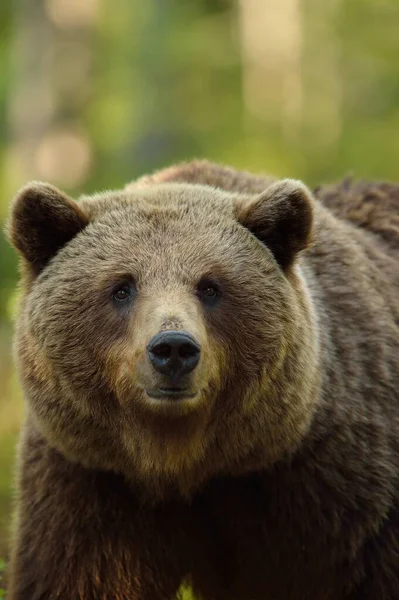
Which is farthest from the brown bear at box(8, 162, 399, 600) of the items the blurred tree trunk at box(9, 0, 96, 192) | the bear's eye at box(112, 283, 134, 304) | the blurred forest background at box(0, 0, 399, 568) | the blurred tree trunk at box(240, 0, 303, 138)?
the blurred tree trunk at box(240, 0, 303, 138)

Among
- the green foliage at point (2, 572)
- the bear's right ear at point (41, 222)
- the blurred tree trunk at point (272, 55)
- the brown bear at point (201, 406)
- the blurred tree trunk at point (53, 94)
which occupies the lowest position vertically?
the green foliage at point (2, 572)

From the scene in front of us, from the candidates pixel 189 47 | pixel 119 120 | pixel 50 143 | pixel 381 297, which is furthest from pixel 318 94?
pixel 381 297

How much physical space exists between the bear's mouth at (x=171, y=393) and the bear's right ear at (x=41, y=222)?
0.93 metres

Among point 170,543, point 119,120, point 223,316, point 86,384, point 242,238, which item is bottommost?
point 170,543

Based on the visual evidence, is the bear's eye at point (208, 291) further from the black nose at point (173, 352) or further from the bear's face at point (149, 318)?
the black nose at point (173, 352)

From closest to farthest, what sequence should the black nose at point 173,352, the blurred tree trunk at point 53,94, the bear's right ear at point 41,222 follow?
1. the black nose at point 173,352
2. the bear's right ear at point 41,222
3. the blurred tree trunk at point 53,94

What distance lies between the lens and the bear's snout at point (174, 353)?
4.62m

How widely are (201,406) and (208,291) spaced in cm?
51

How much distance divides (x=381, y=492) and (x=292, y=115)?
91.4 feet

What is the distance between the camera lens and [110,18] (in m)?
27.3

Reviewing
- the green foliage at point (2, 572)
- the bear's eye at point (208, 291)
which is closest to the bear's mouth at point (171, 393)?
the bear's eye at point (208, 291)

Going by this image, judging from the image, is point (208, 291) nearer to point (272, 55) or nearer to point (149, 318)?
point (149, 318)

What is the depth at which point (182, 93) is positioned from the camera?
100 ft

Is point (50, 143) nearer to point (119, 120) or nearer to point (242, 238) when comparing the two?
point (119, 120)
